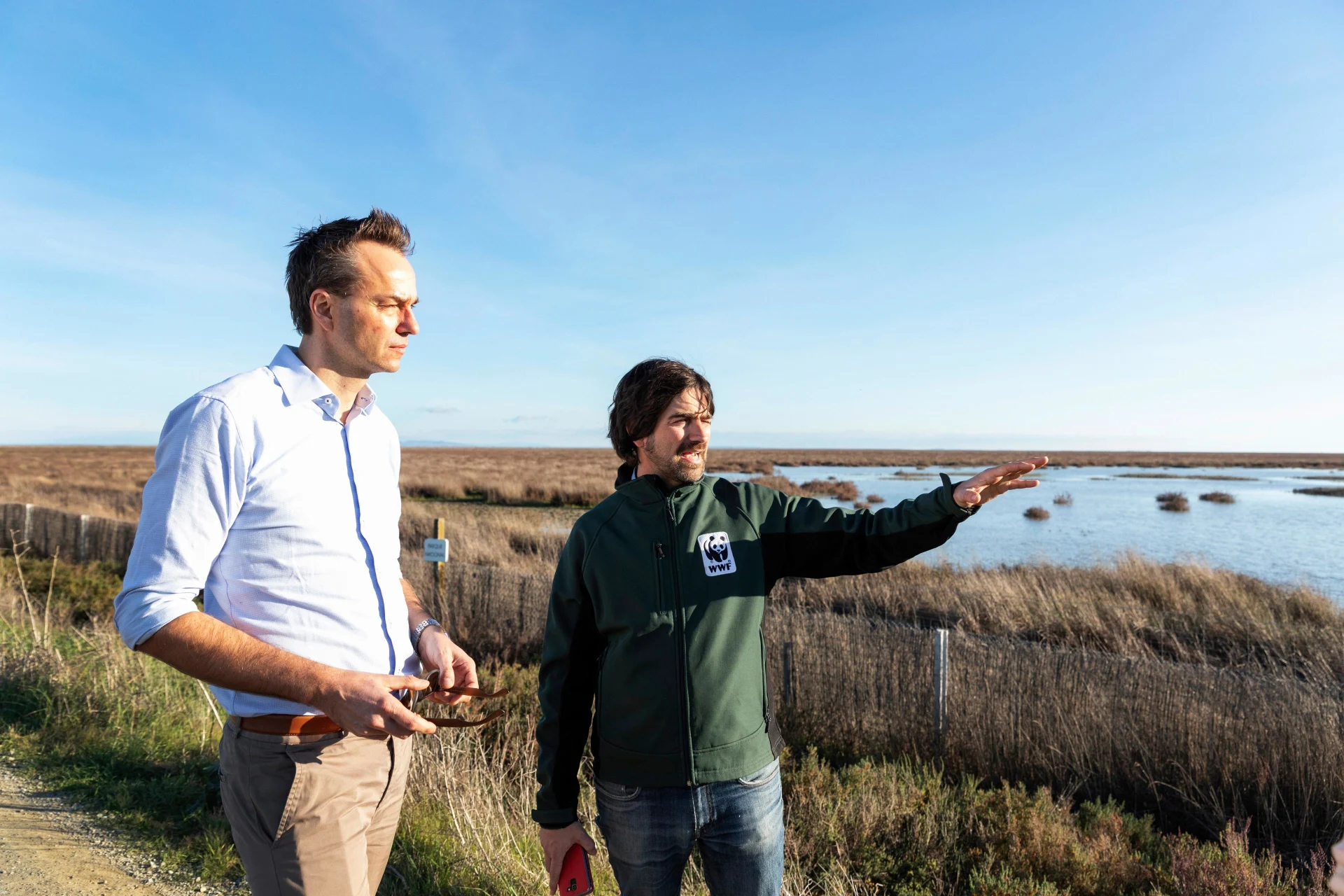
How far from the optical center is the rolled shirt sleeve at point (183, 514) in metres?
1.24

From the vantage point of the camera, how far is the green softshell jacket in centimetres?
173

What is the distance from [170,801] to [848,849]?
134 inches

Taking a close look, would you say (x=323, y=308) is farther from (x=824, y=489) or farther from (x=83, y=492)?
(x=824, y=489)

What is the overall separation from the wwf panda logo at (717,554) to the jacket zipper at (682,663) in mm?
68

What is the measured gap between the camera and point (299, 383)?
5.12 ft

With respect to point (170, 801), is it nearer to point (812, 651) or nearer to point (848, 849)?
point (848, 849)

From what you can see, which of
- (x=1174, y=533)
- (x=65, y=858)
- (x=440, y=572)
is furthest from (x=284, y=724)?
(x=1174, y=533)

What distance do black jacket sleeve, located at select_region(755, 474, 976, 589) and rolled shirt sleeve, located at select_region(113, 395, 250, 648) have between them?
118 cm

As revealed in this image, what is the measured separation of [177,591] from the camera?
49.6 inches

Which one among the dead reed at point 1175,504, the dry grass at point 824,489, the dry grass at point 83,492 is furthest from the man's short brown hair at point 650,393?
the dead reed at point 1175,504

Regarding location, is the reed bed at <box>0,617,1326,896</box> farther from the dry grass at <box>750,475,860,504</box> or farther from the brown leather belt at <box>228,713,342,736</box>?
the dry grass at <box>750,475,860,504</box>

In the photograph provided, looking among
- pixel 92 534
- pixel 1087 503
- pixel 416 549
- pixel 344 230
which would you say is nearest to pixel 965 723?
pixel 344 230

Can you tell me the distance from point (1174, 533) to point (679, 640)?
86.7 ft

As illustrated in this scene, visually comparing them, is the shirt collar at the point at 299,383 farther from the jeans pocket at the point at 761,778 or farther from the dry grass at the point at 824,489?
the dry grass at the point at 824,489
